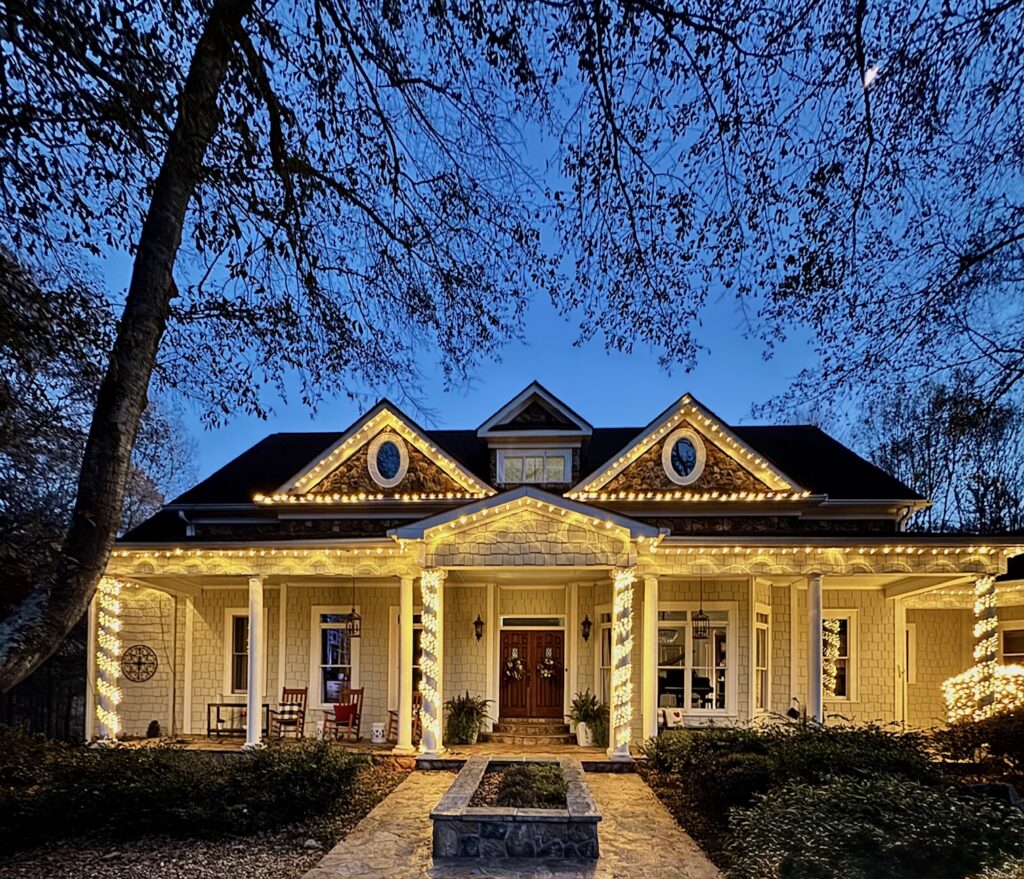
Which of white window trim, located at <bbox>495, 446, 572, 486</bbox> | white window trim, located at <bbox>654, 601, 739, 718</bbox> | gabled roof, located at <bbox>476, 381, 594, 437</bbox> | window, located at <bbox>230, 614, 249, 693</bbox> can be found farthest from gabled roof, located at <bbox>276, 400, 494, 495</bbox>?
white window trim, located at <bbox>654, 601, 739, 718</bbox>

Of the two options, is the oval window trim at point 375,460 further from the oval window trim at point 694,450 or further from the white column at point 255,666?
the oval window trim at point 694,450

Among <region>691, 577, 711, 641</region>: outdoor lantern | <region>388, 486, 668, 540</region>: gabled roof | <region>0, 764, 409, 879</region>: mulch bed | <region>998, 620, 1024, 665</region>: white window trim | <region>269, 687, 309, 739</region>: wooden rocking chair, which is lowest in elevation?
<region>269, 687, 309, 739</region>: wooden rocking chair

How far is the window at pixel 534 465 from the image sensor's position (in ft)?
50.2

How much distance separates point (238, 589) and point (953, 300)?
1379 cm

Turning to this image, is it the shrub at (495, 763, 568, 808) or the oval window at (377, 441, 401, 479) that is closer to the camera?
the shrub at (495, 763, 568, 808)

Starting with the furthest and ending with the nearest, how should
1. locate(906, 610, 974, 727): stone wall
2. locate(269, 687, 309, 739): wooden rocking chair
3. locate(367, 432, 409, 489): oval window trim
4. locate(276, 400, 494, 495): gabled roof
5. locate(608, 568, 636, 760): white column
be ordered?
locate(906, 610, 974, 727): stone wall, locate(367, 432, 409, 489): oval window trim, locate(276, 400, 494, 495): gabled roof, locate(269, 687, 309, 739): wooden rocking chair, locate(608, 568, 636, 760): white column

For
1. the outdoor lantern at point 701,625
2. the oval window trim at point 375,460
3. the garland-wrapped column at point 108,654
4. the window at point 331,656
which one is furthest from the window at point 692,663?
the garland-wrapped column at point 108,654

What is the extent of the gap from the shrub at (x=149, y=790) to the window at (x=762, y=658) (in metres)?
8.22

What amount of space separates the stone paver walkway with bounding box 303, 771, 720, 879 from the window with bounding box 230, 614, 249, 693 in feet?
22.0

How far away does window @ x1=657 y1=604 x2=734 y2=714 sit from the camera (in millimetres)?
14188

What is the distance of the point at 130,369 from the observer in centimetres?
406

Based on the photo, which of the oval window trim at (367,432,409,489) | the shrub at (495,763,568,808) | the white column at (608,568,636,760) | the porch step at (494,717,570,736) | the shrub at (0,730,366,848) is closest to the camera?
the shrub at (495,763,568,808)

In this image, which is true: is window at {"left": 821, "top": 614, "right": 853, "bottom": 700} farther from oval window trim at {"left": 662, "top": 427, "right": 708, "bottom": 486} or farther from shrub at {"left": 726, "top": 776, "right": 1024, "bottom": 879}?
shrub at {"left": 726, "top": 776, "right": 1024, "bottom": 879}

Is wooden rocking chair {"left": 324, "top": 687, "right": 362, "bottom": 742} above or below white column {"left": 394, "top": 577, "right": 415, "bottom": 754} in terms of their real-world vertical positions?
below
